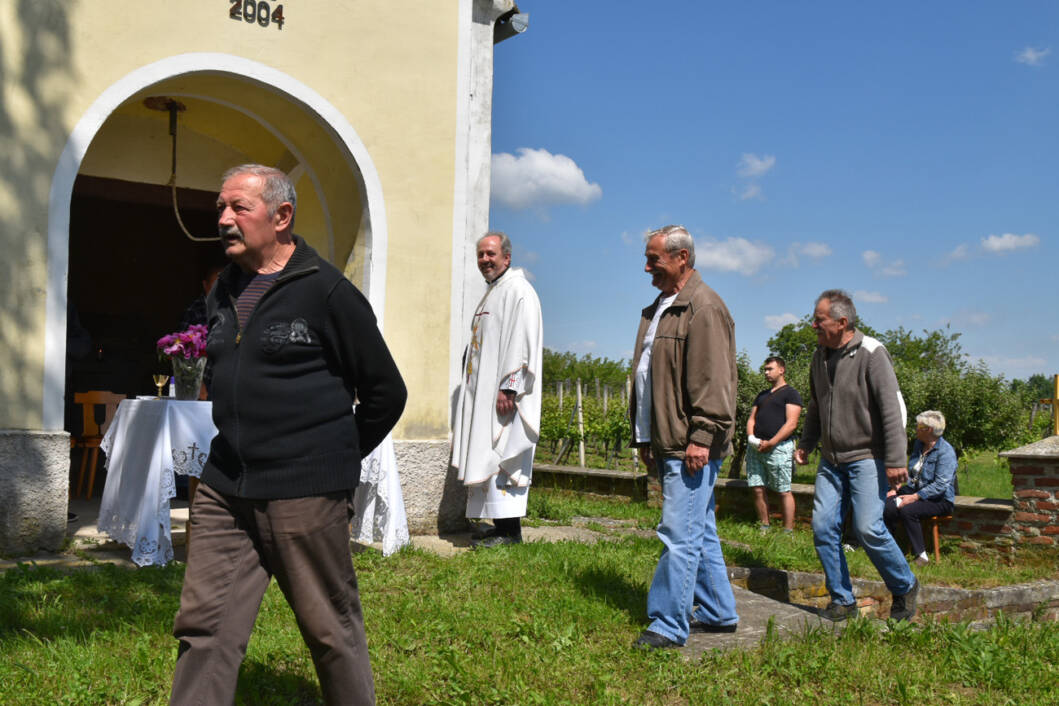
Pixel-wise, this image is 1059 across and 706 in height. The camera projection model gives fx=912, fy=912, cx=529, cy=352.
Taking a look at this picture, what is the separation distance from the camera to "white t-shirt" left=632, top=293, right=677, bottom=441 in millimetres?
4414

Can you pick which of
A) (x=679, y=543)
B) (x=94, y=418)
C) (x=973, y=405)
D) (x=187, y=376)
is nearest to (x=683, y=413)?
(x=679, y=543)

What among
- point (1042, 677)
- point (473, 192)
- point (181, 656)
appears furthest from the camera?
point (473, 192)

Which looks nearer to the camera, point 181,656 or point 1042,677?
point 181,656

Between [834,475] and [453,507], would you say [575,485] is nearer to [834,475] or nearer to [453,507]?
[453,507]

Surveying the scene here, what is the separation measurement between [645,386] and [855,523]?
1617 millimetres

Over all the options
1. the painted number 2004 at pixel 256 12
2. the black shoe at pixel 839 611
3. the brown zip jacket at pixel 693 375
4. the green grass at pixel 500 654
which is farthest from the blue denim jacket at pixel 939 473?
the painted number 2004 at pixel 256 12

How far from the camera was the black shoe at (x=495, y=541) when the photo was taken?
6390mm

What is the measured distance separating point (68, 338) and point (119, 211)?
4.87 meters

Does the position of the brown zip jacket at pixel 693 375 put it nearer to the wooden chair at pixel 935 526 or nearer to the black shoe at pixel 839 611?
the black shoe at pixel 839 611

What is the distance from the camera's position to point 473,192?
25.0ft

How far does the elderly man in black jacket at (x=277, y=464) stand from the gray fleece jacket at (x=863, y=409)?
318cm

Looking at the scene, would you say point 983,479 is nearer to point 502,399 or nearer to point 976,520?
point 976,520

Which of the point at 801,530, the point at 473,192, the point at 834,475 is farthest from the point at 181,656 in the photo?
the point at 801,530

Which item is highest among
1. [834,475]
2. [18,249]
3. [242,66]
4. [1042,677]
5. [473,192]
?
[242,66]
